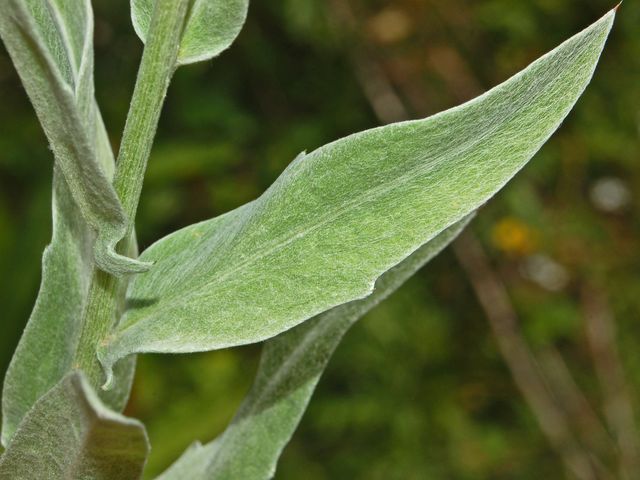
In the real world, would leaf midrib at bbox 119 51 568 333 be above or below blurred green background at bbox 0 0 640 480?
above

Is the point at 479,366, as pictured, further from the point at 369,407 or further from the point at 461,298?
the point at 369,407

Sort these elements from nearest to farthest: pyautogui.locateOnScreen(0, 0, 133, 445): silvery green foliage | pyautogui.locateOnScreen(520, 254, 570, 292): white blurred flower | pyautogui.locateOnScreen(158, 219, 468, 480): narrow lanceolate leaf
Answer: pyautogui.locateOnScreen(0, 0, 133, 445): silvery green foliage, pyautogui.locateOnScreen(158, 219, 468, 480): narrow lanceolate leaf, pyautogui.locateOnScreen(520, 254, 570, 292): white blurred flower

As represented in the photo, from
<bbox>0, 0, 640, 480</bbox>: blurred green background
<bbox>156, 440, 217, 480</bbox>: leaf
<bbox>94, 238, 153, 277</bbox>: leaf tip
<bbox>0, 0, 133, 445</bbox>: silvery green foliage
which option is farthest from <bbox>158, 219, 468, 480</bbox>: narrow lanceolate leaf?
<bbox>0, 0, 640, 480</bbox>: blurred green background

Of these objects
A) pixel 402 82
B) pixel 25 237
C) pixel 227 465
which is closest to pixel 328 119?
pixel 402 82

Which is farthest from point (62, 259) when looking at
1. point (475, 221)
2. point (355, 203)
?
point (475, 221)

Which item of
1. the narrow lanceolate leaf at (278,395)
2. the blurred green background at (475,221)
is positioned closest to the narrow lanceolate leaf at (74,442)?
the narrow lanceolate leaf at (278,395)

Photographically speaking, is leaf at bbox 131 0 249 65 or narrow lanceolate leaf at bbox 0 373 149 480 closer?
narrow lanceolate leaf at bbox 0 373 149 480

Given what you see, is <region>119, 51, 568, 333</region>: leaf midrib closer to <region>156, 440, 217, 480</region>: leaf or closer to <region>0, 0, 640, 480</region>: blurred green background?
<region>156, 440, 217, 480</region>: leaf

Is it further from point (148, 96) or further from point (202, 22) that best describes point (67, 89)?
point (202, 22)

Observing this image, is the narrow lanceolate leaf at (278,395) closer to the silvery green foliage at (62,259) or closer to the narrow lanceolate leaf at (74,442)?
the silvery green foliage at (62,259)

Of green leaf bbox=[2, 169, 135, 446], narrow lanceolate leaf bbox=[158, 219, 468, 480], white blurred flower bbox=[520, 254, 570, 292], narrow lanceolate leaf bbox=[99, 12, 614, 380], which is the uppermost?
narrow lanceolate leaf bbox=[99, 12, 614, 380]
